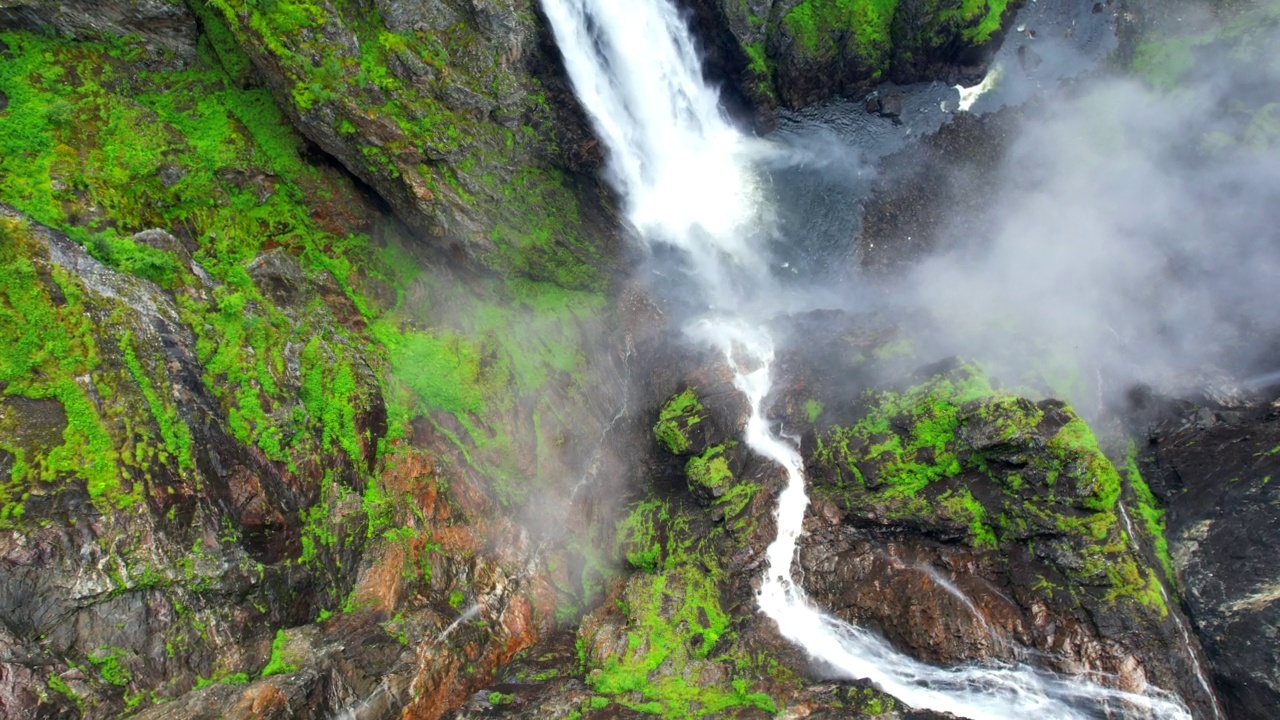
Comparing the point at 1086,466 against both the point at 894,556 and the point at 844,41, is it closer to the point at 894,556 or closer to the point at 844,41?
the point at 894,556

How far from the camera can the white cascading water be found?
771 inches

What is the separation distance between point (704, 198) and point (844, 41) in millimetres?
10174

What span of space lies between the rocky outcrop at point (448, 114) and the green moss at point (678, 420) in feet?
24.0

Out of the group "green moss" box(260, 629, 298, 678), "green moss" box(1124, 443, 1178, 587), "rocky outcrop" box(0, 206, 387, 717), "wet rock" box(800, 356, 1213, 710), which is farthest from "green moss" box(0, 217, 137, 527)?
"green moss" box(1124, 443, 1178, 587)

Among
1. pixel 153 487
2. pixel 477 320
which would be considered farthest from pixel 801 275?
pixel 153 487

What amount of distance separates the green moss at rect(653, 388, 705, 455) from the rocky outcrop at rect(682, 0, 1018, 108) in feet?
52.9

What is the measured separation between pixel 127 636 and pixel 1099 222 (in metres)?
33.7

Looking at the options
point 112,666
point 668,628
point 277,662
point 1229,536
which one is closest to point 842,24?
point 1229,536

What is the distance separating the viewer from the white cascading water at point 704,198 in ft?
64.3

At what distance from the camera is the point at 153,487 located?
1352 centimetres

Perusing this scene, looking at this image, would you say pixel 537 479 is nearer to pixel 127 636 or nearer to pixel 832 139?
pixel 127 636

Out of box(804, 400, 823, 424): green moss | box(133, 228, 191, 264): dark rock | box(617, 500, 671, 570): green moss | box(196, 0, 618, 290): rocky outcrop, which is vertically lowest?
box(617, 500, 671, 570): green moss

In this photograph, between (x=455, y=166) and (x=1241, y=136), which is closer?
(x=455, y=166)

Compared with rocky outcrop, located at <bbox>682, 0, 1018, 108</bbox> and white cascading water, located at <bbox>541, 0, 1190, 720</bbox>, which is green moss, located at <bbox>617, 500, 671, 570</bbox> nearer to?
white cascading water, located at <bbox>541, 0, 1190, 720</bbox>
